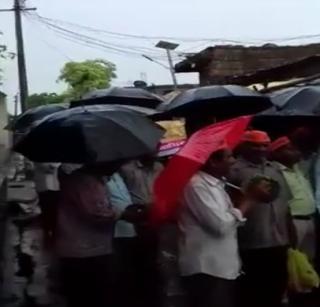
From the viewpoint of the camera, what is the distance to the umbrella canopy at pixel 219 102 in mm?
7492

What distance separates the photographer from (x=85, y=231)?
6328mm

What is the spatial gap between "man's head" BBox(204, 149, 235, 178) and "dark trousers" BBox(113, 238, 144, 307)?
1.33m

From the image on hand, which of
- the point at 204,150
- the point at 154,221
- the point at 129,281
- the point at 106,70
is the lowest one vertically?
the point at 129,281

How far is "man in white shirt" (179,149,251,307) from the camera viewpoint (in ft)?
19.5

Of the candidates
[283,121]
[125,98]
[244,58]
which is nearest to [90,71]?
[244,58]

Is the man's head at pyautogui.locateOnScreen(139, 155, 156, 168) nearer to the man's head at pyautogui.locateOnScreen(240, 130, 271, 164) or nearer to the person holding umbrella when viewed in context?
the person holding umbrella

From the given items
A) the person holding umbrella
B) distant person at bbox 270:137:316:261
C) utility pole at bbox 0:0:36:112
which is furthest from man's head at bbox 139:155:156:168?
utility pole at bbox 0:0:36:112

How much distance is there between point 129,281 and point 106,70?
143 feet

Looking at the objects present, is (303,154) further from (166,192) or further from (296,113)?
(166,192)

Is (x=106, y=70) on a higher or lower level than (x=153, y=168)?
higher

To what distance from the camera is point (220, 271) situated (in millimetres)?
5973

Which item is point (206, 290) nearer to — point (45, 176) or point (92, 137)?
point (92, 137)

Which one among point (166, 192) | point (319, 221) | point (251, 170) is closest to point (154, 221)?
point (166, 192)

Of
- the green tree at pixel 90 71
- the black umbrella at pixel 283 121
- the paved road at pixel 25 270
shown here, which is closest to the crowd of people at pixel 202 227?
the black umbrella at pixel 283 121
